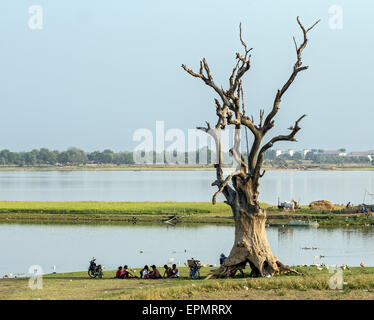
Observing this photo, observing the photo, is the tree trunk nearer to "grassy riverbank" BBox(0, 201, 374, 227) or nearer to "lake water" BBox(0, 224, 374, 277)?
"lake water" BBox(0, 224, 374, 277)

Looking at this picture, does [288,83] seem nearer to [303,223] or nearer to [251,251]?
[251,251]

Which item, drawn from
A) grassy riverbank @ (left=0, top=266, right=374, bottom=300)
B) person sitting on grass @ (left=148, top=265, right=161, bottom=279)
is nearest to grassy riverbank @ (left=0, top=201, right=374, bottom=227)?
person sitting on grass @ (left=148, top=265, right=161, bottom=279)

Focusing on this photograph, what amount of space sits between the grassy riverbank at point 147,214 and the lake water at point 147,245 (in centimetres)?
425

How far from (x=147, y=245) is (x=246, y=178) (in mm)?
23929

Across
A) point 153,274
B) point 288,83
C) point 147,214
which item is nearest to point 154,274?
point 153,274

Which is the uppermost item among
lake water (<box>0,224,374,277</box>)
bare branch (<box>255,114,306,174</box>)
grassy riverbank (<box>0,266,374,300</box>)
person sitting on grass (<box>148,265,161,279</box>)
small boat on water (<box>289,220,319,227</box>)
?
bare branch (<box>255,114,306,174</box>)

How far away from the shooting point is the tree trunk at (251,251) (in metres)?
28.5

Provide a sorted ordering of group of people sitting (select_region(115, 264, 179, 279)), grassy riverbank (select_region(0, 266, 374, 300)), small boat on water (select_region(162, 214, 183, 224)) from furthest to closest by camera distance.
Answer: small boat on water (select_region(162, 214, 183, 224))
group of people sitting (select_region(115, 264, 179, 279))
grassy riverbank (select_region(0, 266, 374, 300))

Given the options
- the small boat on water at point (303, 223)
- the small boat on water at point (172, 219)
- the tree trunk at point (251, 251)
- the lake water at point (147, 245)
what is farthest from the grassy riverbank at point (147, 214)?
the tree trunk at point (251, 251)

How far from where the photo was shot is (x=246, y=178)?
95.7 feet

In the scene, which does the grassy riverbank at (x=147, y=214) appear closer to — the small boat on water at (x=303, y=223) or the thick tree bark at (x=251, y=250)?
the small boat on water at (x=303, y=223)

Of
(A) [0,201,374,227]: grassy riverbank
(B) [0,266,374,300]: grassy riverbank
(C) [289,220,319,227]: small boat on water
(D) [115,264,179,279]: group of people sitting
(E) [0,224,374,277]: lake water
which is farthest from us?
(A) [0,201,374,227]: grassy riverbank

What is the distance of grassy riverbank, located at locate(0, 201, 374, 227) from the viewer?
6775 centimetres

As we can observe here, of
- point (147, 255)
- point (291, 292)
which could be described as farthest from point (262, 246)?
point (147, 255)
